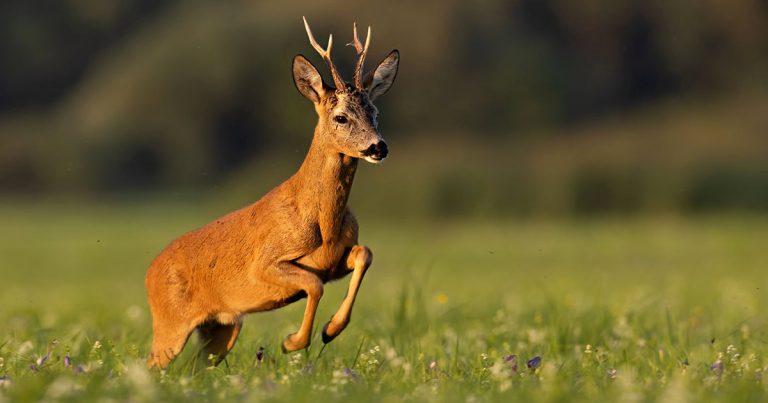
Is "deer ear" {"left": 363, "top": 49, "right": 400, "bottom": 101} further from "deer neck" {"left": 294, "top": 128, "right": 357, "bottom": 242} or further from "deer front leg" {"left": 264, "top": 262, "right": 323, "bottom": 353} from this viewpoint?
"deer front leg" {"left": 264, "top": 262, "right": 323, "bottom": 353}

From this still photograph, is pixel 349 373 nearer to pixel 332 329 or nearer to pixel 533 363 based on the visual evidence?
pixel 332 329

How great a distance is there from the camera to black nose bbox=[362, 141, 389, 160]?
24.3 feet

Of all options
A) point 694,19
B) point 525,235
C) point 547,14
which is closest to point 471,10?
point 547,14

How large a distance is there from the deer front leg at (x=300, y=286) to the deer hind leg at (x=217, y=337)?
2.62 feet

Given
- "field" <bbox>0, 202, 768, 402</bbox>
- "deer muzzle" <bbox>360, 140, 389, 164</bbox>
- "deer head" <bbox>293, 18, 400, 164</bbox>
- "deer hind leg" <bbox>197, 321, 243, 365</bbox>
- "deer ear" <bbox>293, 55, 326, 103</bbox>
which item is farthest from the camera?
"deer hind leg" <bbox>197, 321, 243, 365</bbox>

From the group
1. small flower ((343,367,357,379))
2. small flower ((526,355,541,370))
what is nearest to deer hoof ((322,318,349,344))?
small flower ((343,367,357,379))

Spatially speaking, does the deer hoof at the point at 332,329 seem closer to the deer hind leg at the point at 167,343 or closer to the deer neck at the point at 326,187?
the deer neck at the point at 326,187

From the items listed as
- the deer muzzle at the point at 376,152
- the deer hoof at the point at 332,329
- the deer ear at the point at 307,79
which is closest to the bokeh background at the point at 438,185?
the deer hoof at the point at 332,329

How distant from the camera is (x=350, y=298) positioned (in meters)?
7.41

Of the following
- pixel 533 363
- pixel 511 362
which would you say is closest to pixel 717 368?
pixel 533 363

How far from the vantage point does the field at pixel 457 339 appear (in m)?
6.26

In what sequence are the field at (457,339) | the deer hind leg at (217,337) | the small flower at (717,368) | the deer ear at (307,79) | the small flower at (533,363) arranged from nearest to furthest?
the field at (457,339)
the small flower at (717,368)
the small flower at (533,363)
the deer ear at (307,79)
the deer hind leg at (217,337)

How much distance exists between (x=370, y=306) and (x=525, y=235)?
2265 cm

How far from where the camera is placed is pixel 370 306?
1356 centimetres
